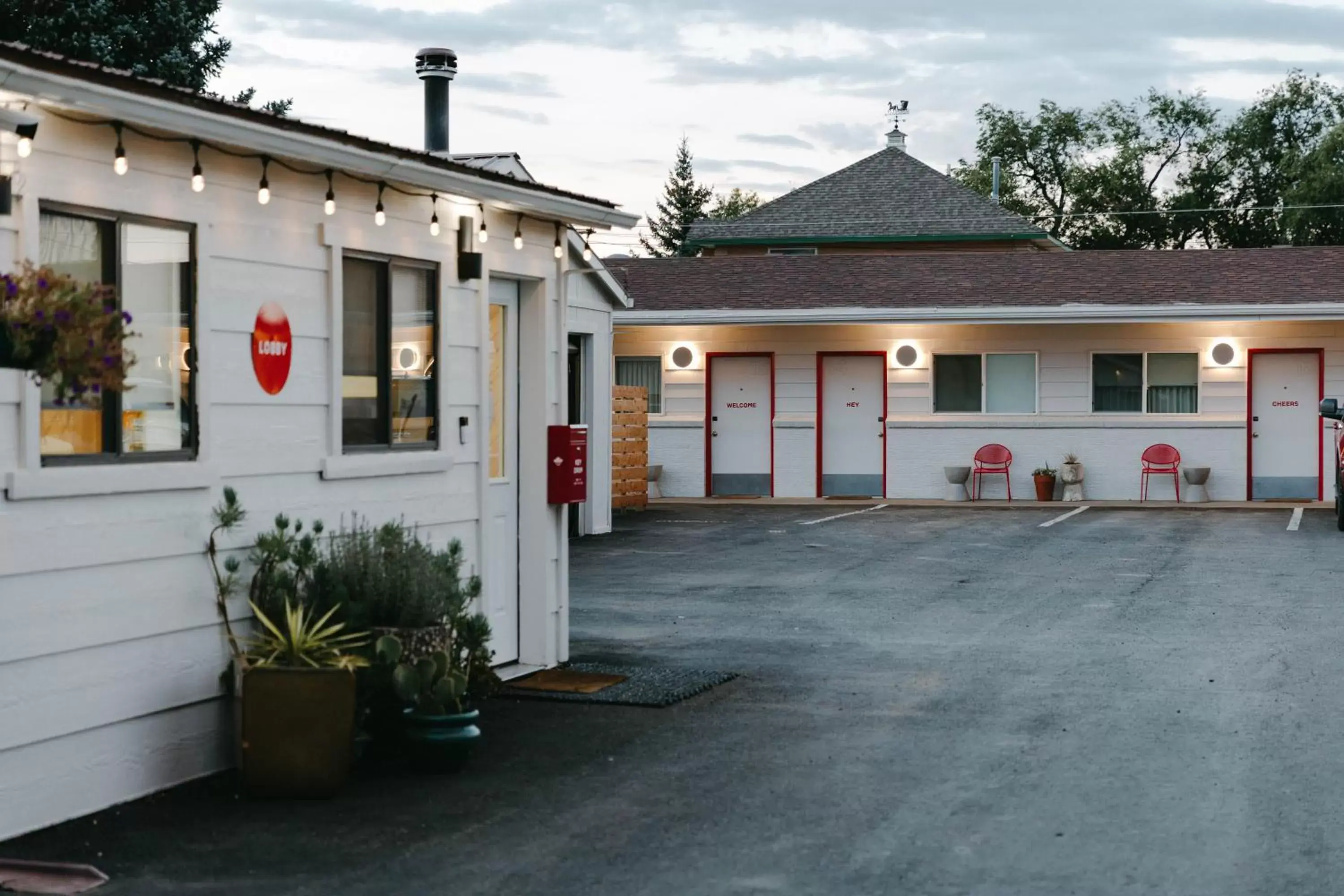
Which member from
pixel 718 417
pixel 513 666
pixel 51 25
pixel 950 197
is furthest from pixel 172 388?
pixel 950 197

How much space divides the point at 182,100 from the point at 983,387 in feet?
66.1

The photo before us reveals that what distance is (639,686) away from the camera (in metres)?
9.66

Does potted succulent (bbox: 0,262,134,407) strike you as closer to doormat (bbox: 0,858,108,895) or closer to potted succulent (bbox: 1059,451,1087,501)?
doormat (bbox: 0,858,108,895)

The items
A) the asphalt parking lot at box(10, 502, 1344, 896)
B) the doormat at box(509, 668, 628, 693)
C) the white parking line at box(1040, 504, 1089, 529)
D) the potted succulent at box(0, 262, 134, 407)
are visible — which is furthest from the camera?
the white parking line at box(1040, 504, 1089, 529)

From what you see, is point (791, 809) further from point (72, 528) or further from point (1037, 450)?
point (1037, 450)

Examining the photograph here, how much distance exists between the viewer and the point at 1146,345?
25.2 m

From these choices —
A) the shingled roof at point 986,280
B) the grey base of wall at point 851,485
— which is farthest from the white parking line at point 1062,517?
the grey base of wall at point 851,485

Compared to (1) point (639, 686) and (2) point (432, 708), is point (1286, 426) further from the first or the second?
(2) point (432, 708)

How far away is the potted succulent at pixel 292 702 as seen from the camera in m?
6.90

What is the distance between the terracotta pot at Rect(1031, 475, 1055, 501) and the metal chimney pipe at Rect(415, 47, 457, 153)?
13764mm

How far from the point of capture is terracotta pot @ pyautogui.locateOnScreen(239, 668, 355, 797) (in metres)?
6.90

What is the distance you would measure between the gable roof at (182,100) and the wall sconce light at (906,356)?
17.1 m

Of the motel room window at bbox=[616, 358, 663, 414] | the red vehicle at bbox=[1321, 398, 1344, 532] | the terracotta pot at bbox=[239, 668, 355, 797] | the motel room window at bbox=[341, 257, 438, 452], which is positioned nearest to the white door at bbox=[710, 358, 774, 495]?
the motel room window at bbox=[616, 358, 663, 414]

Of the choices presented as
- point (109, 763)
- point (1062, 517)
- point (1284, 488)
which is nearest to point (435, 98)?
point (109, 763)
